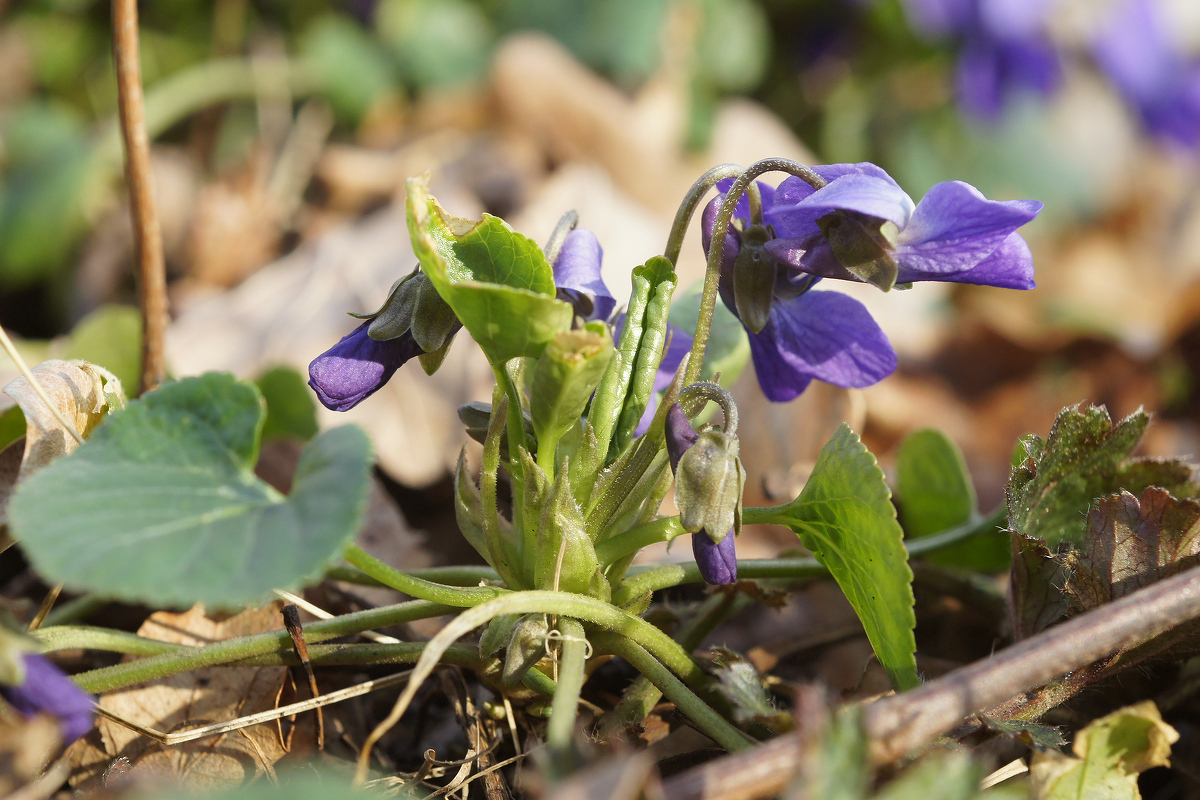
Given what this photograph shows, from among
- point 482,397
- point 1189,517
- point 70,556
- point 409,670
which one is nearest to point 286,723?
point 409,670

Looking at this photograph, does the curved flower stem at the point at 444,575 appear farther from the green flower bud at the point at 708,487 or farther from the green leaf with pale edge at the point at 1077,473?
the green leaf with pale edge at the point at 1077,473

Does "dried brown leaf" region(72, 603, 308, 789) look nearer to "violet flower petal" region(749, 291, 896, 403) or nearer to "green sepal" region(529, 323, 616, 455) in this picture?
"green sepal" region(529, 323, 616, 455)

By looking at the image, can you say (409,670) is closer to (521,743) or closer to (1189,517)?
(521,743)

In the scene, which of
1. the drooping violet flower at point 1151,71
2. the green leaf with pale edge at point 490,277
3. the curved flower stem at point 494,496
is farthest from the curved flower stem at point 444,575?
the drooping violet flower at point 1151,71

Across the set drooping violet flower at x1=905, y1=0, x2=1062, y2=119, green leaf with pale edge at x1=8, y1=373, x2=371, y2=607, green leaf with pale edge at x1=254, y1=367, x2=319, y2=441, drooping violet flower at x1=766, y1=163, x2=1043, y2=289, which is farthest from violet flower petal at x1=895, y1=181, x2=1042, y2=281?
drooping violet flower at x1=905, y1=0, x2=1062, y2=119

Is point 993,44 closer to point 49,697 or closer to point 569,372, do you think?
point 569,372

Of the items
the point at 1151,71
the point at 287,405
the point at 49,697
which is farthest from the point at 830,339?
the point at 1151,71
